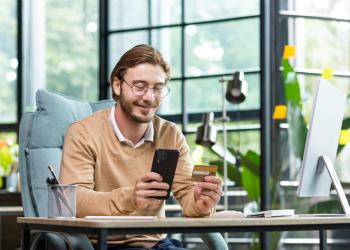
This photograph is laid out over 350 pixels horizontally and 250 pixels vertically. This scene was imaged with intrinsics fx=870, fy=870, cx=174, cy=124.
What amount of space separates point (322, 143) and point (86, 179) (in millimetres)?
762

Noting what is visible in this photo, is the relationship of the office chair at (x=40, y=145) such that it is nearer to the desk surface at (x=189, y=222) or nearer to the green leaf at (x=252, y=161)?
the desk surface at (x=189, y=222)

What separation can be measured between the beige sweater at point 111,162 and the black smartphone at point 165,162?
0.34 metres

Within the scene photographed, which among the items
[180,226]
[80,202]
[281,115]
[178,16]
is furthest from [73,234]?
[178,16]

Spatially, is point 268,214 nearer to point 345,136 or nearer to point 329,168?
point 329,168

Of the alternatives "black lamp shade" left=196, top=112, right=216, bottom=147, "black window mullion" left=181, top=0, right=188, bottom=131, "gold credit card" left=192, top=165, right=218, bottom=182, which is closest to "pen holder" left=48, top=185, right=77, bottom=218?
"gold credit card" left=192, top=165, right=218, bottom=182

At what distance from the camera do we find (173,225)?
2.25 meters

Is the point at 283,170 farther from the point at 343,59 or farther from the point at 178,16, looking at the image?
the point at 178,16

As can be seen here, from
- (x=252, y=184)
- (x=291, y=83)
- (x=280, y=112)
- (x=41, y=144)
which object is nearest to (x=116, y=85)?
(x=41, y=144)

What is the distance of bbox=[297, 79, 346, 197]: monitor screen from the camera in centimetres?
271

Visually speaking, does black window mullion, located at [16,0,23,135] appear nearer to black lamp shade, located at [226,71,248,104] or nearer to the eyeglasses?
black lamp shade, located at [226,71,248,104]

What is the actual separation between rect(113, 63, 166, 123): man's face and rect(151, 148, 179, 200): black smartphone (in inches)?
18.8

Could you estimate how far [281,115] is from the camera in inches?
206

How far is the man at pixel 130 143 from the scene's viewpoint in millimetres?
2787

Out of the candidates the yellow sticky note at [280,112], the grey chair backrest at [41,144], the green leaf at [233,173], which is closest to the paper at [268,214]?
the grey chair backrest at [41,144]
